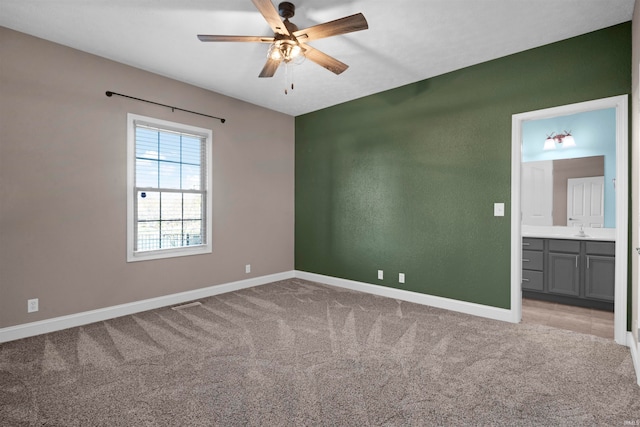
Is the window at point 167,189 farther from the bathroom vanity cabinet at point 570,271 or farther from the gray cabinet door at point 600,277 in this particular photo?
the gray cabinet door at point 600,277

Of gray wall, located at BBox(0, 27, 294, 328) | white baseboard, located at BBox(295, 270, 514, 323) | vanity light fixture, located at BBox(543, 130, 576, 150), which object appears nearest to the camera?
gray wall, located at BBox(0, 27, 294, 328)

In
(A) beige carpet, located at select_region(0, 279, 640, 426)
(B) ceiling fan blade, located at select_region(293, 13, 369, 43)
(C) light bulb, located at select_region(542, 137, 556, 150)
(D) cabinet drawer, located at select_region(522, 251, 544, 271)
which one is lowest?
(A) beige carpet, located at select_region(0, 279, 640, 426)

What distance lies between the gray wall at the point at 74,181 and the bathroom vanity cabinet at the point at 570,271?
4.31 meters

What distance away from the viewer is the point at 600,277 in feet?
12.7

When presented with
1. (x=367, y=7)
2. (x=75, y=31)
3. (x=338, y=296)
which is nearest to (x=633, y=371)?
(x=338, y=296)

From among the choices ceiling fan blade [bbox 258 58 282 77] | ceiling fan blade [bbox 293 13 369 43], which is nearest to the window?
ceiling fan blade [bbox 258 58 282 77]

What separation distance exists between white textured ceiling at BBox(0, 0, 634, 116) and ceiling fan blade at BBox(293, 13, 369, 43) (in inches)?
12.1

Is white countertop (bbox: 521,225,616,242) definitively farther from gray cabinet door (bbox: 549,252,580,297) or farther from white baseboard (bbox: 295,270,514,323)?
white baseboard (bbox: 295,270,514,323)

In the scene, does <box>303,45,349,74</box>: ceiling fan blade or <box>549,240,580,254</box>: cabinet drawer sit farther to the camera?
<box>549,240,580,254</box>: cabinet drawer

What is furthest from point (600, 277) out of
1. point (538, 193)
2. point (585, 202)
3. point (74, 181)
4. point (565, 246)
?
point (74, 181)

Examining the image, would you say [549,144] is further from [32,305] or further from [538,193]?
[32,305]

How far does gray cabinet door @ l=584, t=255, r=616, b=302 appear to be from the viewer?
149 inches

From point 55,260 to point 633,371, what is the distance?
5.01 m

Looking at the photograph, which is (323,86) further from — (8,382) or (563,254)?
(8,382)
